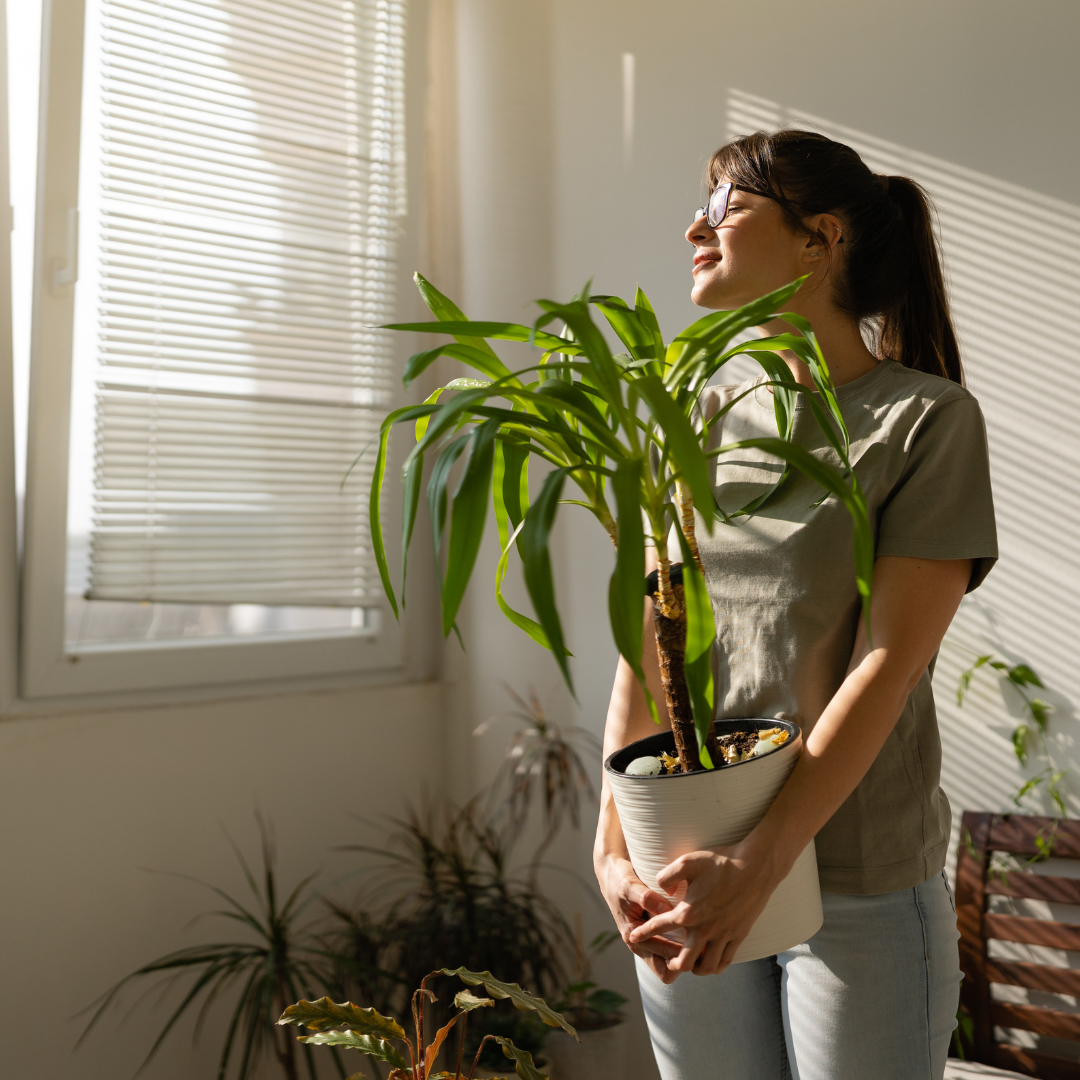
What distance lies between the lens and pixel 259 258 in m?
2.30

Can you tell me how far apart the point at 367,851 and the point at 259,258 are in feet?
4.70

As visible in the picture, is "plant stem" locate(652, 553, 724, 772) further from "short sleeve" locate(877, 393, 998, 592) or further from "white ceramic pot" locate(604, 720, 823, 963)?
"short sleeve" locate(877, 393, 998, 592)

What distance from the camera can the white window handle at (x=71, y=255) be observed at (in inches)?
78.3

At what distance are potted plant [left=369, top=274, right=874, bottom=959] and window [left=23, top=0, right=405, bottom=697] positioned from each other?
1357 millimetres

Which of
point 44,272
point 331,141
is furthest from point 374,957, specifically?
point 331,141

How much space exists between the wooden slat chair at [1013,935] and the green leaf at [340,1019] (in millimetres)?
845

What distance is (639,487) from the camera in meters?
0.76

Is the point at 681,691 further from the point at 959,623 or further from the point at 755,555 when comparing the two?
the point at 959,623

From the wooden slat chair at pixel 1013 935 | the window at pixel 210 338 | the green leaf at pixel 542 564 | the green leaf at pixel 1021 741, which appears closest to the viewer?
the green leaf at pixel 542 564

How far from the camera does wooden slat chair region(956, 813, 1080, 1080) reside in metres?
1.48

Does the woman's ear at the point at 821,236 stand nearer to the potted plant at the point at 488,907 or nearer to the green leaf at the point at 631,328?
the green leaf at the point at 631,328

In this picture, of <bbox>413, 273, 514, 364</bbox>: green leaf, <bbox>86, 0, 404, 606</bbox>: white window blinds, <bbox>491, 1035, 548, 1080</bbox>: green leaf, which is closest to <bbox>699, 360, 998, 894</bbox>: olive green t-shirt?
<bbox>413, 273, 514, 364</bbox>: green leaf

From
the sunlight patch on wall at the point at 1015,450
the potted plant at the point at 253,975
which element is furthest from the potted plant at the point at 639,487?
the potted plant at the point at 253,975

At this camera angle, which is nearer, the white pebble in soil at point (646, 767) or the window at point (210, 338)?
the white pebble in soil at point (646, 767)
